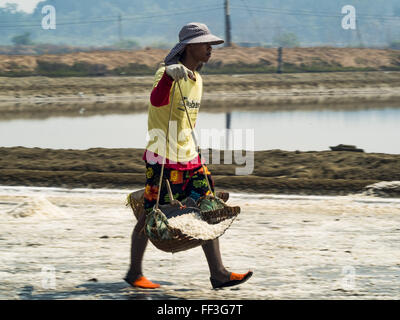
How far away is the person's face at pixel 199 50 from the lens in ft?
17.1

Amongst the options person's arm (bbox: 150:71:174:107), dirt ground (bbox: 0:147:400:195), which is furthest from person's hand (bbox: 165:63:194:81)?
dirt ground (bbox: 0:147:400:195)

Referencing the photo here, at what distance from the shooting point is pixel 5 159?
41.3 feet

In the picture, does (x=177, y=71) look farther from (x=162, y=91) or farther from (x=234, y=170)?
(x=234, y=170)

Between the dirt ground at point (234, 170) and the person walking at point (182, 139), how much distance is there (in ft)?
14.6

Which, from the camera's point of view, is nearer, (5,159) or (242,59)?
→ (5,159)

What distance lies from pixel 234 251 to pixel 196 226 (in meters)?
1.56

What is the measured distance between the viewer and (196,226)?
5.20 m

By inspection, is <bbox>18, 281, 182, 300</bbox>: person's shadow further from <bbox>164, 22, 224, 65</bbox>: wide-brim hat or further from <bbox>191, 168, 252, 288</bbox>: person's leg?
<bbox>164, 22, 224, 65</bbox>: wide-brim hat

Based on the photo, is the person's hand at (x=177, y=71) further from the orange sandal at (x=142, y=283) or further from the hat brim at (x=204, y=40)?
the orange sandal at (x=142, y=283)

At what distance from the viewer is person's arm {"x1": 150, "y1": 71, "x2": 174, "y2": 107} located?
5.01m

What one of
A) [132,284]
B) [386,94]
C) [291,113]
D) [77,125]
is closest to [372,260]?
[132,284]

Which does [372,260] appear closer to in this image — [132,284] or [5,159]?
[132,284]

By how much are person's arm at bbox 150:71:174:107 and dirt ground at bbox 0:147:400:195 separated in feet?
15.8
